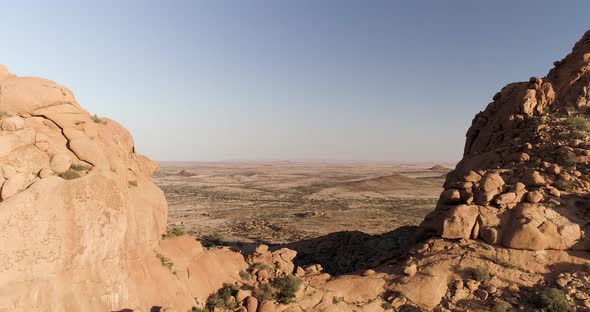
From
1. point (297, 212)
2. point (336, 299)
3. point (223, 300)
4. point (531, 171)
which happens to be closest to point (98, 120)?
point (223, 300)

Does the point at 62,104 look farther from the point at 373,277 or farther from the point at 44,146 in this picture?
the point at 373,277

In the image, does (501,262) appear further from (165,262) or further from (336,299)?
(165,262)

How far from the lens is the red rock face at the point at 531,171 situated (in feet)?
46.0

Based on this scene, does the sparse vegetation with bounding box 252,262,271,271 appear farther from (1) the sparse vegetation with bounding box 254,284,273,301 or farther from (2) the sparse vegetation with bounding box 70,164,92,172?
(2) the sparse vegetation with bounding box 70,164,92,172

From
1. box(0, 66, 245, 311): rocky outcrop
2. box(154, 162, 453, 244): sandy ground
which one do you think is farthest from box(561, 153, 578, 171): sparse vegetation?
box(154, 162, 453, 244): sandy ground

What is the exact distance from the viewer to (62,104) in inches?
438

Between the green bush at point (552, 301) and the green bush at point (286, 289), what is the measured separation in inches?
357

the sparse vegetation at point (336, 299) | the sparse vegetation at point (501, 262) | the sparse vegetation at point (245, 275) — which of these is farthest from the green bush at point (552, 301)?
the sparse vegetation at point (245, 275)

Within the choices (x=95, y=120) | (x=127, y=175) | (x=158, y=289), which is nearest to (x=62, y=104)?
(x=95, y=120)

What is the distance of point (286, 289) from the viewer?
1309cm

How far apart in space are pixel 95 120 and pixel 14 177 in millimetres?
4647

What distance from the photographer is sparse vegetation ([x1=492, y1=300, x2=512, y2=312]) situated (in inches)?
470

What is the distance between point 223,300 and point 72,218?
6227 mm

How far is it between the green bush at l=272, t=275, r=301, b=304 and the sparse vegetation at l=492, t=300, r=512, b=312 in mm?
7520
